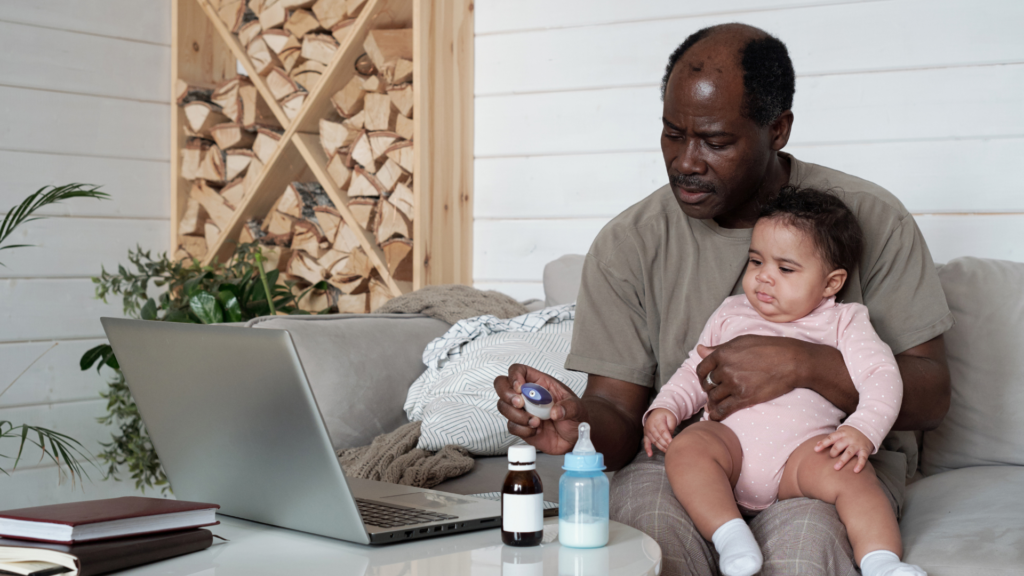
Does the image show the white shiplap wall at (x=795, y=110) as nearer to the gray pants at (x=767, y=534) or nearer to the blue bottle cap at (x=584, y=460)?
the gray pants at (x=767, y=534)

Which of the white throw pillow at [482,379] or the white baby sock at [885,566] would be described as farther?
the white throw pillow at [482,379]

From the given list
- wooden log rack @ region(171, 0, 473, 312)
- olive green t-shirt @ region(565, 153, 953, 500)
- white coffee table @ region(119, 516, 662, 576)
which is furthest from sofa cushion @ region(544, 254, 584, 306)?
white coffee table @ region(119, 516, 662, 576)

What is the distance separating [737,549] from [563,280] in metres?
1.16

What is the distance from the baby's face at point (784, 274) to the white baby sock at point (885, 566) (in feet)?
1.25

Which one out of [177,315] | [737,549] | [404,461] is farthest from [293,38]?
[737,549]

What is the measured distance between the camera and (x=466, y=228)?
2717 mm

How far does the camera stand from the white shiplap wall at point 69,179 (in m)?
2.71

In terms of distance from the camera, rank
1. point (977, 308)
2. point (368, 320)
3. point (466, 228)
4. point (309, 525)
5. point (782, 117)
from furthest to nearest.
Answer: point (466, 228), point (368, 320), point (977, 308), point (782, 117), point (309, 525)

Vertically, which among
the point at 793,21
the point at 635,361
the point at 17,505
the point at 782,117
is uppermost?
the point at 793,21

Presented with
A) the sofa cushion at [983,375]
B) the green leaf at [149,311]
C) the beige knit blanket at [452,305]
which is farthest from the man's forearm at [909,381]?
the green leaf at [149,311]

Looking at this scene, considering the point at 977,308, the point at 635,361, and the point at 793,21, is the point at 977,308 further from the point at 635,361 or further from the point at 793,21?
the point at 793,21

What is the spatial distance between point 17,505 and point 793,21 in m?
2.69

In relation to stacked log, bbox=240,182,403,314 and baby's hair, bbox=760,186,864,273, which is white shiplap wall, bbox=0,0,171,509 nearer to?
stacked log, bbox=240,182,403,314

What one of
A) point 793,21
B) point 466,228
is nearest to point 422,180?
point 466,228
